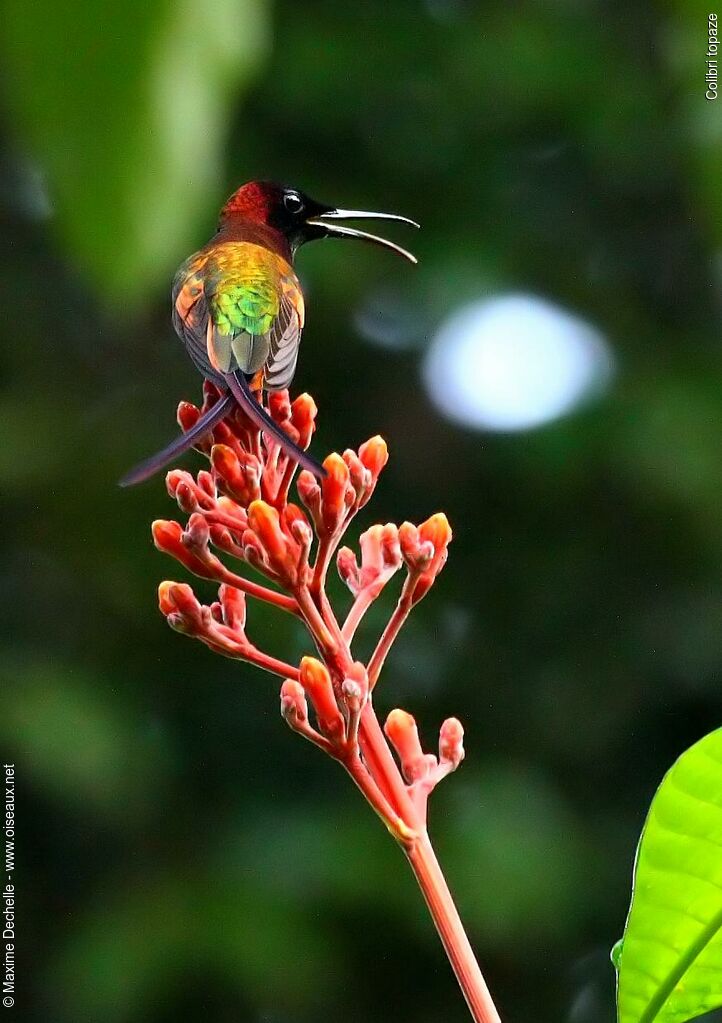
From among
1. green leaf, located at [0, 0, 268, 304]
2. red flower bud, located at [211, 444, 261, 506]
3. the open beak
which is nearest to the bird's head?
the open beak

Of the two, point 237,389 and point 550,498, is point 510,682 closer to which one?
point 550,498

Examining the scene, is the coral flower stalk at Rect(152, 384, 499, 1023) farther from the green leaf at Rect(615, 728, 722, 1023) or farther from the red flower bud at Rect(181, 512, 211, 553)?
the green leaf at Rect(615, 728, 722, 1023)

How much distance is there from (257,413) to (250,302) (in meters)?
0.24

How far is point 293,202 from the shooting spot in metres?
1.46

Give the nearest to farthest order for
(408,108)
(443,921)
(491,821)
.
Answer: (443,921)
(491,821)
(408,108)

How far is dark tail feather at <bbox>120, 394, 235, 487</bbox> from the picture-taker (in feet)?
2.56

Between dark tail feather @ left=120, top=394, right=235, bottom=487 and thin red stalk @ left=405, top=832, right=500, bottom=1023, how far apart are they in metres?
0.31

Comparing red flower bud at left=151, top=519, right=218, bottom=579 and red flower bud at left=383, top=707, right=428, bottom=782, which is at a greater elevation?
red flower bud at left=151, top=519, right=218, bottom=579

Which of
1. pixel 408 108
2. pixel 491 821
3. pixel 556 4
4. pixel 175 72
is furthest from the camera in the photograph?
pixel 408 108

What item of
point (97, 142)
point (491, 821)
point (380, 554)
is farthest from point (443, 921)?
point (491, 821)

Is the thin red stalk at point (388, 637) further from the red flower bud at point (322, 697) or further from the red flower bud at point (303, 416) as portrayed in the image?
the red flower bud at point (303, 416)

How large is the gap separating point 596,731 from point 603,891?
0.48m

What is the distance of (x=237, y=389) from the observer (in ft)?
3.35

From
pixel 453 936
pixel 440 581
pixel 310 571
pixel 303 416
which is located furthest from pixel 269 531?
pixel 440 581
